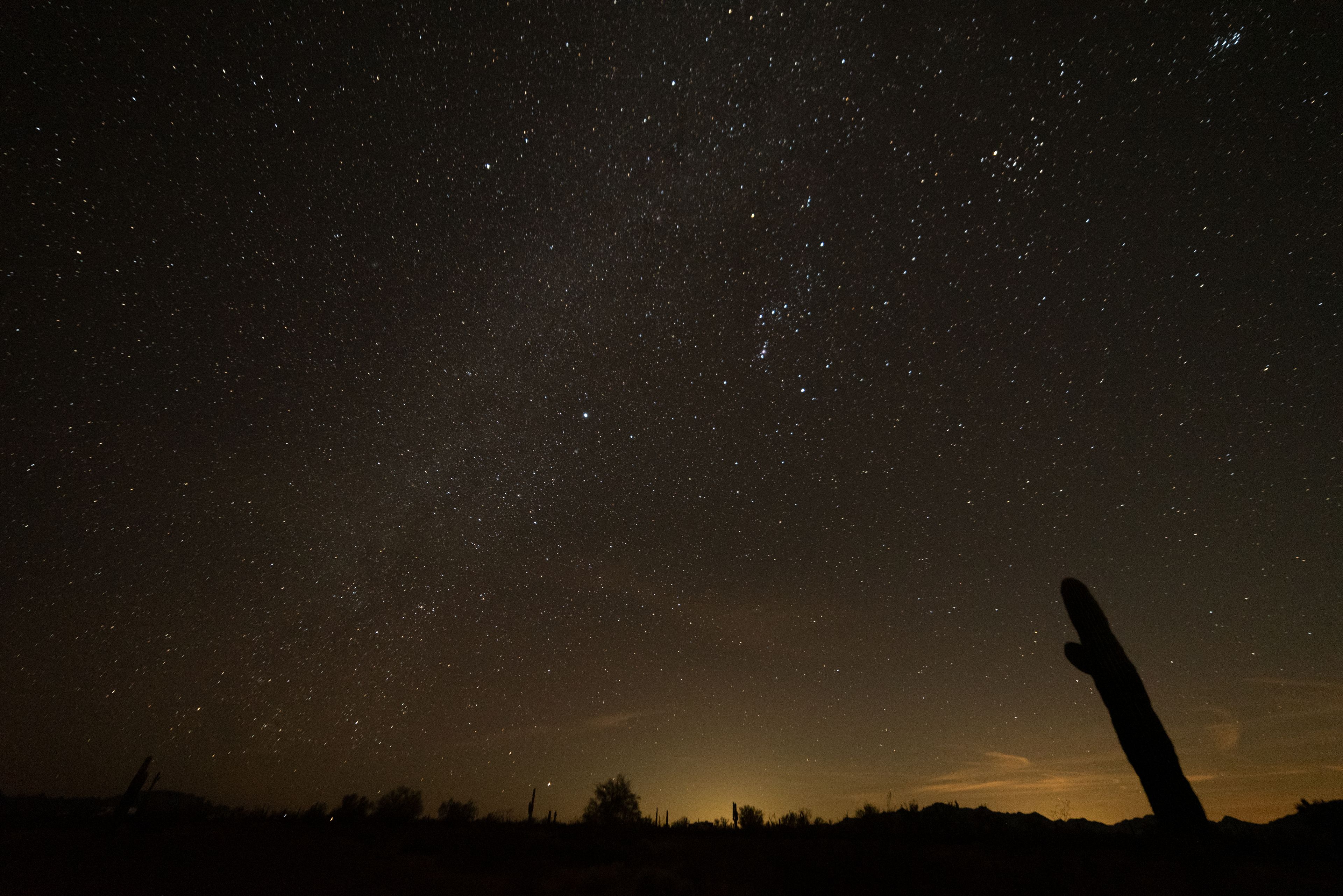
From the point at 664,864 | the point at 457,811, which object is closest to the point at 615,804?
the point at 457,811

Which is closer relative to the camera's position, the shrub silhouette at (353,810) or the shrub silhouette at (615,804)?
the shrub silhouette at (353,810)

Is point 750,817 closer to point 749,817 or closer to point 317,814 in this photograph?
point 749,817

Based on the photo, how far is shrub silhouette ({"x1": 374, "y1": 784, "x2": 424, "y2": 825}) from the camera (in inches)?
866

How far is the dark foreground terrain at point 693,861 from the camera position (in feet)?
30.8

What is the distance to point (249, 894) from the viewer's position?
1045cm

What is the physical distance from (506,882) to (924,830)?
1011 centimetres

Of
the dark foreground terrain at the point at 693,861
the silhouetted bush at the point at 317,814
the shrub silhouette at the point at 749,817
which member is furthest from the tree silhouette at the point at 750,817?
the silhouetted bush at the point at 317,814

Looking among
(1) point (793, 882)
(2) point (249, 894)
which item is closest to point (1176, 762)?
(1) point (793, 882)

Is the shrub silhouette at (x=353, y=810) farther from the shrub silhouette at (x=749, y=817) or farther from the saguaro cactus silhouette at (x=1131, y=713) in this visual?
the saguaro cactus silhouette at (x=1131, y=713)

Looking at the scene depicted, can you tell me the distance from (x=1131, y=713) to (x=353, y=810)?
91.6 feet

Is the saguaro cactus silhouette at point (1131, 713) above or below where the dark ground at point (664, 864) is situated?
above

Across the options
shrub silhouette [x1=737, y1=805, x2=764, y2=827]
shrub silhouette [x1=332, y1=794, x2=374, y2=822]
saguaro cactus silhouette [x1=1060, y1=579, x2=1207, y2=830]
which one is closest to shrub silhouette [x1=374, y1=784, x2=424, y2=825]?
shrub silhouette [x1=332, y1=794, x2=374, y2=822]

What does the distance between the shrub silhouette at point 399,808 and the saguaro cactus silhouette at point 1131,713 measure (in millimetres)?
22408

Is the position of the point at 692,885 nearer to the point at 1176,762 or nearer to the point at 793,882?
the point at 793,882
